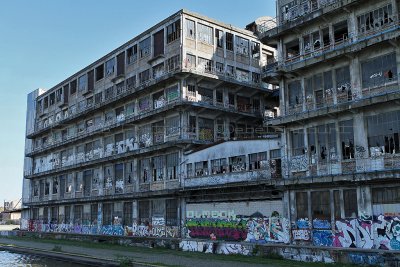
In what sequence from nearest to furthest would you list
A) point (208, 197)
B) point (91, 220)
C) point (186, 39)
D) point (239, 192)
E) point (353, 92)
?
point (353, 92) → point (239, 192) → point (208, 197) → point (186, 39) → point (91, 220)

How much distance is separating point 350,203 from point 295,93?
9098 mm

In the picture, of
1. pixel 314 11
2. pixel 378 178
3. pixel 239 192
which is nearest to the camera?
pixel 378 178

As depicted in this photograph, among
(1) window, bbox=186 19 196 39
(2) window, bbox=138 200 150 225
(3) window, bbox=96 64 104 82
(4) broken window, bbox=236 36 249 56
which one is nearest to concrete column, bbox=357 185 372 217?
(1) window, bbox=186 19 196 39

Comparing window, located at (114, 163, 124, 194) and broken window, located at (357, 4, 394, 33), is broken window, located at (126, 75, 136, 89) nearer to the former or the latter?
window, located at (114, 163, 124, 194)

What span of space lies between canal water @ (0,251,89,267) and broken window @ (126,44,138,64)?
23.6 m

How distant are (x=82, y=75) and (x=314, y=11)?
37.9 meters

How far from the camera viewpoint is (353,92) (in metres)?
29.7

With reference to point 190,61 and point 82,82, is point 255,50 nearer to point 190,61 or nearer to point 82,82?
point 190,61

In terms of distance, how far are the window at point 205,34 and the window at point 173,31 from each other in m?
2.30

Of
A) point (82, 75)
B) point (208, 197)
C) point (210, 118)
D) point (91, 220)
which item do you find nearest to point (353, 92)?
point (208, 197)

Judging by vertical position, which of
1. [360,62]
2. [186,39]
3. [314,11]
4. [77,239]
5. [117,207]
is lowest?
[77,239]

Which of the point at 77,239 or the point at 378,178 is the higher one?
Result: the point at 378,178

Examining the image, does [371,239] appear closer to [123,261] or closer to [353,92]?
[353,92]

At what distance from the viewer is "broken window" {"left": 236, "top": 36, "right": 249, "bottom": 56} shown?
4962 centimetres
